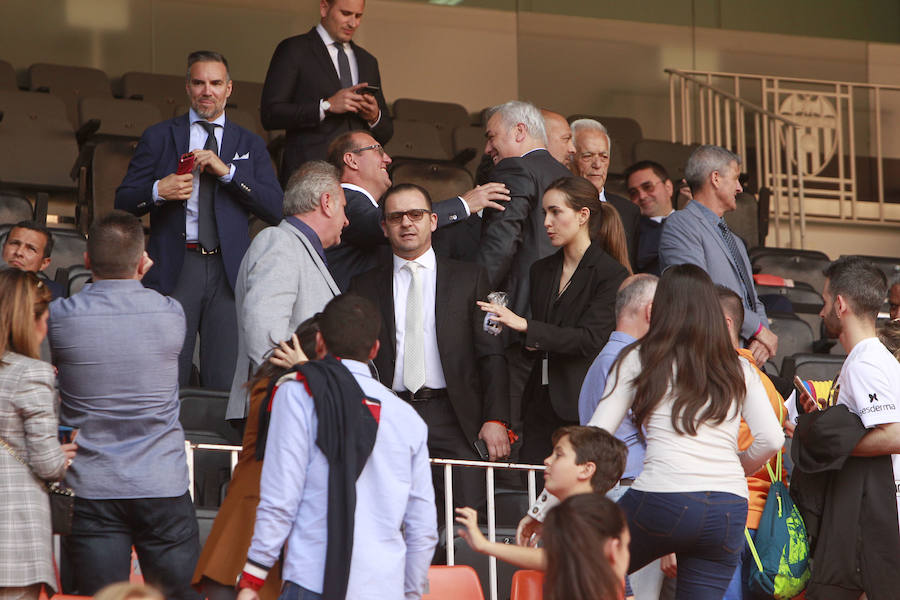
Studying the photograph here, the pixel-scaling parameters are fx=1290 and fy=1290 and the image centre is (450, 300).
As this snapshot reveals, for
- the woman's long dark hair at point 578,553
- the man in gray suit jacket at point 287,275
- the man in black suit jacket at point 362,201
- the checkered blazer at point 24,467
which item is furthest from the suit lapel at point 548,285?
the woman's long dark hair at point 578,553

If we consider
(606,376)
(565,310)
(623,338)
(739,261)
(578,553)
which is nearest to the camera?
(578,553)

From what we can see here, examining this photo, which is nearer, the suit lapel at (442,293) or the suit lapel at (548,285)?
the suit lapel at (442,293)

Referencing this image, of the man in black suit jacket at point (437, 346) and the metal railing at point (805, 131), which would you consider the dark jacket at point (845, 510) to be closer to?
the man in black suit jacket at point (437, 346)

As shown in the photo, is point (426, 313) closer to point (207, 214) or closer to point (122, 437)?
point (207, 214)

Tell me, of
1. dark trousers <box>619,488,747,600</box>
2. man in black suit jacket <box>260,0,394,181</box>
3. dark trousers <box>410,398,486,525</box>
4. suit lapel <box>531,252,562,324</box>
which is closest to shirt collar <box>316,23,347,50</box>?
A: man in black suit jacket <box>260,0,394,181</box>

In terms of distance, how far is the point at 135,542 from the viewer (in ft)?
11.1

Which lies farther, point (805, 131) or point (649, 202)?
point (805, 131)

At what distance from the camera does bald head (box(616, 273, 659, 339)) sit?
12.1 feet

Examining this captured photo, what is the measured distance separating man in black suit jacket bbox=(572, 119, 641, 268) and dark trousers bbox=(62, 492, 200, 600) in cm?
293

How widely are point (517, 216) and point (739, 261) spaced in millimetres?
968

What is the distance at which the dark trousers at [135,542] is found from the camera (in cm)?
330

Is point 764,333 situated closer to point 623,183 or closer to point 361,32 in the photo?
point 623,183

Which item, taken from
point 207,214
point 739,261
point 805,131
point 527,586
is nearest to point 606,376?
point 527,586

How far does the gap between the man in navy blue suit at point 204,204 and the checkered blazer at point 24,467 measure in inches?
61.9
